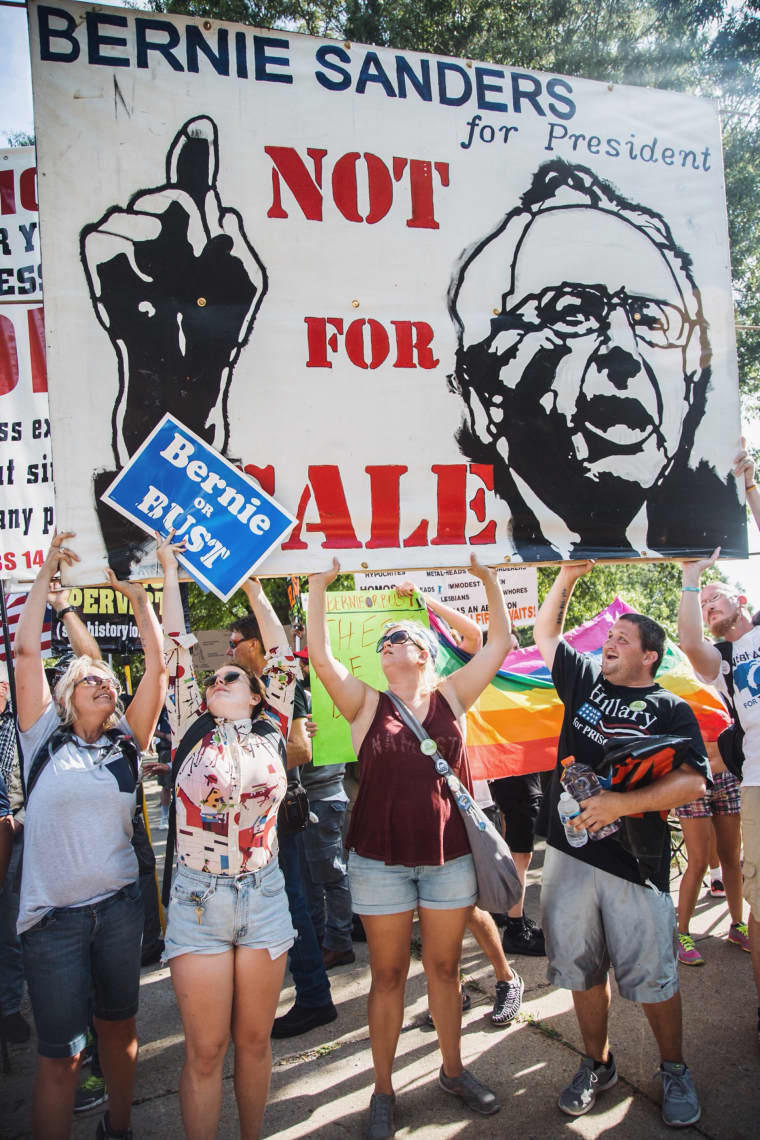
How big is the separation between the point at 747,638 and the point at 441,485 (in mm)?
1662

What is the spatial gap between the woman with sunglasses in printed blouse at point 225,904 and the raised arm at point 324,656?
30 cm

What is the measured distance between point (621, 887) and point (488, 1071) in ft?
3.45

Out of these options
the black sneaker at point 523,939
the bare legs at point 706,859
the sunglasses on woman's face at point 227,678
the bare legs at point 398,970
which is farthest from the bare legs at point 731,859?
the sunglasses on woman's face at point 227,678

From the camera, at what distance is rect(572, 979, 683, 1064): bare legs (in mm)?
3232

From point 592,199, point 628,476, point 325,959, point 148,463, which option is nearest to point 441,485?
point 628,476

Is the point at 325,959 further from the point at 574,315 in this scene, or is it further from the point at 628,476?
the point at 574,315

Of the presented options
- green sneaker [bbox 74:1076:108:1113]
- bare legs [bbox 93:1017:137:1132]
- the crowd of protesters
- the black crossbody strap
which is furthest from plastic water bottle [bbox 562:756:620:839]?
green sneaker [bbox 74:1076:108:1113]

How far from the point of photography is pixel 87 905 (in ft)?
9.87

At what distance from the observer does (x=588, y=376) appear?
3711 millimetres

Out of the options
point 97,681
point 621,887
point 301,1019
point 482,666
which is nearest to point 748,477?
point 482,666

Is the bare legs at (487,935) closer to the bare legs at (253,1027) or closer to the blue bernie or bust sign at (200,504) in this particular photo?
the bare legs at (253,1027)

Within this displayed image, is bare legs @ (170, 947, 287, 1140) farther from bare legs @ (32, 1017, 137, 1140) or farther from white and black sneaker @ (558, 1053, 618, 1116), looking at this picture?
white and black sneaker @ (558, 1053, 618, 1116)

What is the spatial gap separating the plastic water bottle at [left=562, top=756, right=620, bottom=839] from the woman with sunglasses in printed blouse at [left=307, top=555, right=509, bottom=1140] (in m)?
0.43

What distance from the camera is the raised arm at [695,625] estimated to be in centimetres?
370
